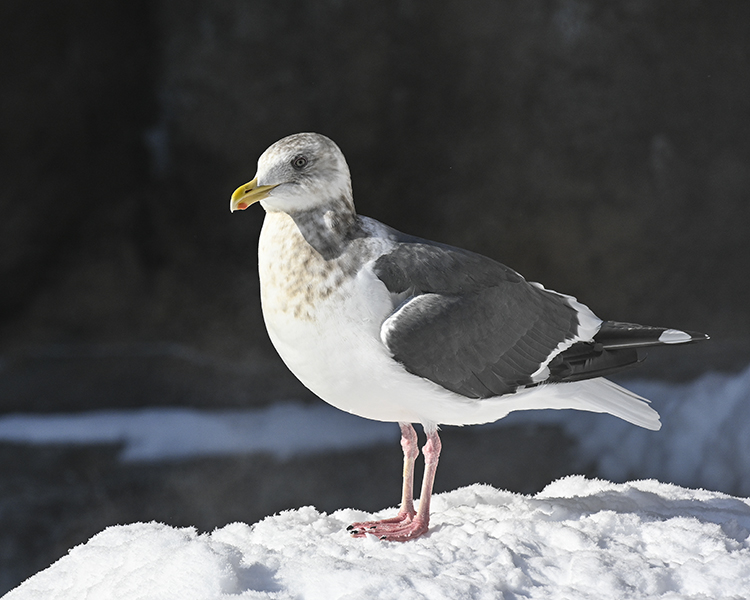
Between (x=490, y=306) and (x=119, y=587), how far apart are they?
1093mm

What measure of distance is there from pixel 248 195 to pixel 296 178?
125mm

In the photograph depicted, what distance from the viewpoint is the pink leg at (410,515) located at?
204 centimetres

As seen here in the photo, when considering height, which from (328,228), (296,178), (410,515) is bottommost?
(410,515)

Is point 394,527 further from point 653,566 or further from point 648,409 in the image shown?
point 648,409

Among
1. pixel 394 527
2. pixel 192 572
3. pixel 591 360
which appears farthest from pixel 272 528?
pixel 591 360

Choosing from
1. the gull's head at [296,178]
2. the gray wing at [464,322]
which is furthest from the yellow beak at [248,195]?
the gray wing at [464,322]

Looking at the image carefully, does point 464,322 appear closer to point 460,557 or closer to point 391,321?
point 391,321

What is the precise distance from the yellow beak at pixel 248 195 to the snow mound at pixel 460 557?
0.78 m

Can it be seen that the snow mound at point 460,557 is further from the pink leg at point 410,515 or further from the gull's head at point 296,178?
the gull's head at point 296,178

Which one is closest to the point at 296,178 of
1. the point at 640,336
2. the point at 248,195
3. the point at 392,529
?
the point at 248,195

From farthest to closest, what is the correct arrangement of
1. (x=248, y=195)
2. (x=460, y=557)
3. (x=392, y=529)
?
(x=392, y=529) < (x=248, y=195) < (x=460, y=557)

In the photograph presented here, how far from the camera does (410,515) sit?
7.19 feet

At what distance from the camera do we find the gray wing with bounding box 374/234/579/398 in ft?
6.41

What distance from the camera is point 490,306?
212 cm
